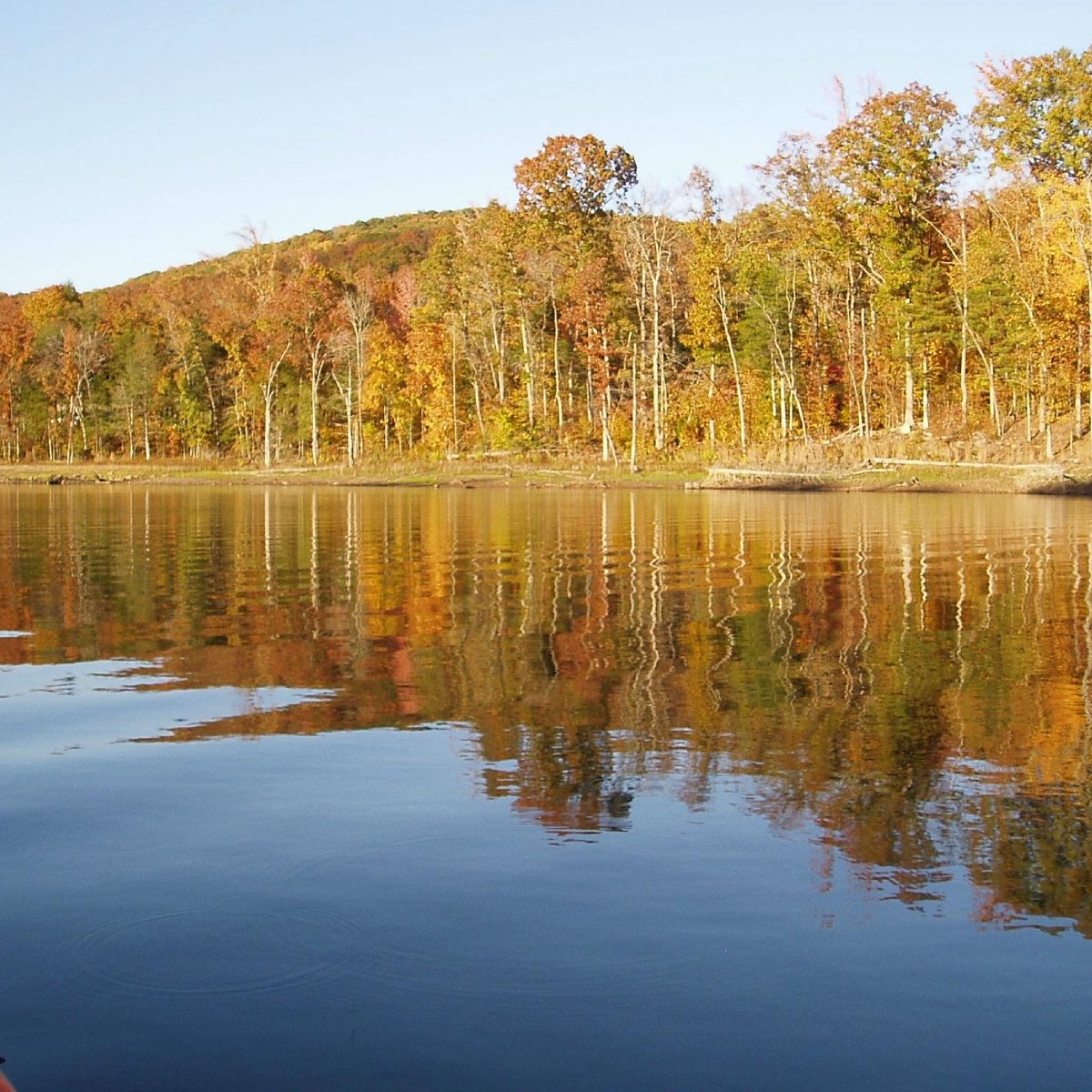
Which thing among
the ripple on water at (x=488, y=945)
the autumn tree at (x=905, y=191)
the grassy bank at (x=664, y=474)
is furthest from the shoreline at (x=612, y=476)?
the ripple on water at (x=488, y=945)

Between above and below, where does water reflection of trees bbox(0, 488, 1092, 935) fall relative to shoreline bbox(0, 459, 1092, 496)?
below

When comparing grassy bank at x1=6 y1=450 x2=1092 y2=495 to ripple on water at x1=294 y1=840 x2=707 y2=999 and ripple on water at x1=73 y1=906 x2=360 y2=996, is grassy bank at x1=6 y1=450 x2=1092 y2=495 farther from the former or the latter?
ripple on water at x1=73 y1=906 x2=360 y2=996

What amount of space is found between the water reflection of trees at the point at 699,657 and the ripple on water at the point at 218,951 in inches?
73.3

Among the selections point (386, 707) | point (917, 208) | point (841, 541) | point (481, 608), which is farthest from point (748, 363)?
point (386, 707)

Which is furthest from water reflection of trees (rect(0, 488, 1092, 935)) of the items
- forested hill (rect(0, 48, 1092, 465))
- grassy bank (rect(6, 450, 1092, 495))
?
forested hill (rect(0, 48, 1092, 465))

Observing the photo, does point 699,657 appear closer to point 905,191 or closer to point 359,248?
point 905,191

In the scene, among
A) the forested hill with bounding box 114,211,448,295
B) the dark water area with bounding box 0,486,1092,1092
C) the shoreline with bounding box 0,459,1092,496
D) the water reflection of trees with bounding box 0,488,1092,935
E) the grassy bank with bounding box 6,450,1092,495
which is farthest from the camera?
the forested hill with bounding box 114,211,448,295

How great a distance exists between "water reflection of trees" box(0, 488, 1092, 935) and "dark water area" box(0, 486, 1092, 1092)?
0.18ft

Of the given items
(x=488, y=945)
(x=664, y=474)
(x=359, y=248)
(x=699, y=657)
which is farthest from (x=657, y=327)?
(x=359, y=248)

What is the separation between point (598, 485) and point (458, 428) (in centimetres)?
2516

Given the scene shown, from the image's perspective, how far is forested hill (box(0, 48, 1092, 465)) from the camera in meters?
58.6

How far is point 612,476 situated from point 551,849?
60.2 m

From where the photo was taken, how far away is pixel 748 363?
73.7 metres

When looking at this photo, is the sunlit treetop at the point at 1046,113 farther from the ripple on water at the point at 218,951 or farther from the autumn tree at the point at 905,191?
the ripple on water at the point at 218,951
